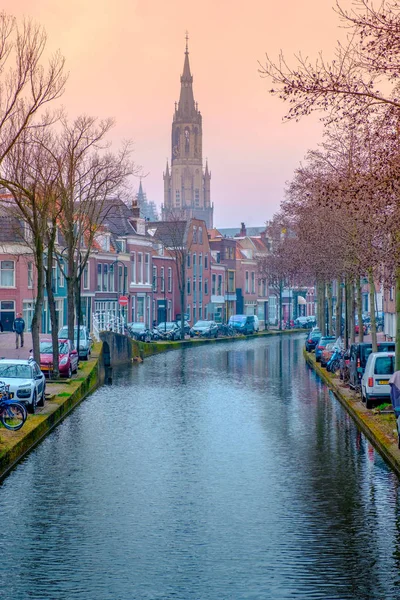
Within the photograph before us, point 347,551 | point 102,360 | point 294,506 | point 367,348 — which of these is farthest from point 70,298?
point 347,551

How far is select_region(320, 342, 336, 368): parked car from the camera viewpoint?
46569 mm

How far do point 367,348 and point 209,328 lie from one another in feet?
175

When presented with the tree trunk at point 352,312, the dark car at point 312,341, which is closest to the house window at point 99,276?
the dark car at point 312,341

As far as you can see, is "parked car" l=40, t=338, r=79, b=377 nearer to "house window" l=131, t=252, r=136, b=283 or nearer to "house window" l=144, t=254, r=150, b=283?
"house window" l=131, t=252, r=136, b=283

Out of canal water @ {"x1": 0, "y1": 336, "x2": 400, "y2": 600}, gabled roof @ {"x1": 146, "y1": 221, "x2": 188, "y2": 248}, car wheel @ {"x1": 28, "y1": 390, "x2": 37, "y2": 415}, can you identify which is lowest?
canal water @ {"x1": 0, "y1": 336, "x2": 400, "y2": 600}

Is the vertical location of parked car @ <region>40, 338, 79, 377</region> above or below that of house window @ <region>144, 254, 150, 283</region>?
below

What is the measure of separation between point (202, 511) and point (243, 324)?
7906 centimetres

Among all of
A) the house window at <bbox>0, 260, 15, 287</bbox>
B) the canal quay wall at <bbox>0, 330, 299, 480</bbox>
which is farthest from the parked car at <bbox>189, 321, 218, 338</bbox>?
the house window at <bbox>0, 260, 15, 287</bbox>

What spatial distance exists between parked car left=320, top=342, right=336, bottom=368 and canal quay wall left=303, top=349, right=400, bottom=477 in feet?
28.7

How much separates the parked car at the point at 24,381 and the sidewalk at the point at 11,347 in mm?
18684

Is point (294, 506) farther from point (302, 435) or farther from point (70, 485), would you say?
point (302, 435)

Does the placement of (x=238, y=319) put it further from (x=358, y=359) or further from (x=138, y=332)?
(x=358, y=359)

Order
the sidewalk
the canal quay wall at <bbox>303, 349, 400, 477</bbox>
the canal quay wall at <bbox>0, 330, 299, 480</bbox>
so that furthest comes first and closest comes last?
the sidewalk → the canal quay wall at <bbox>0, 330, 299, 480</bbox> → the canal quay wall at <bbox>303, 349, 400, 477</bbox>

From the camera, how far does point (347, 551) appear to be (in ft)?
43.2
